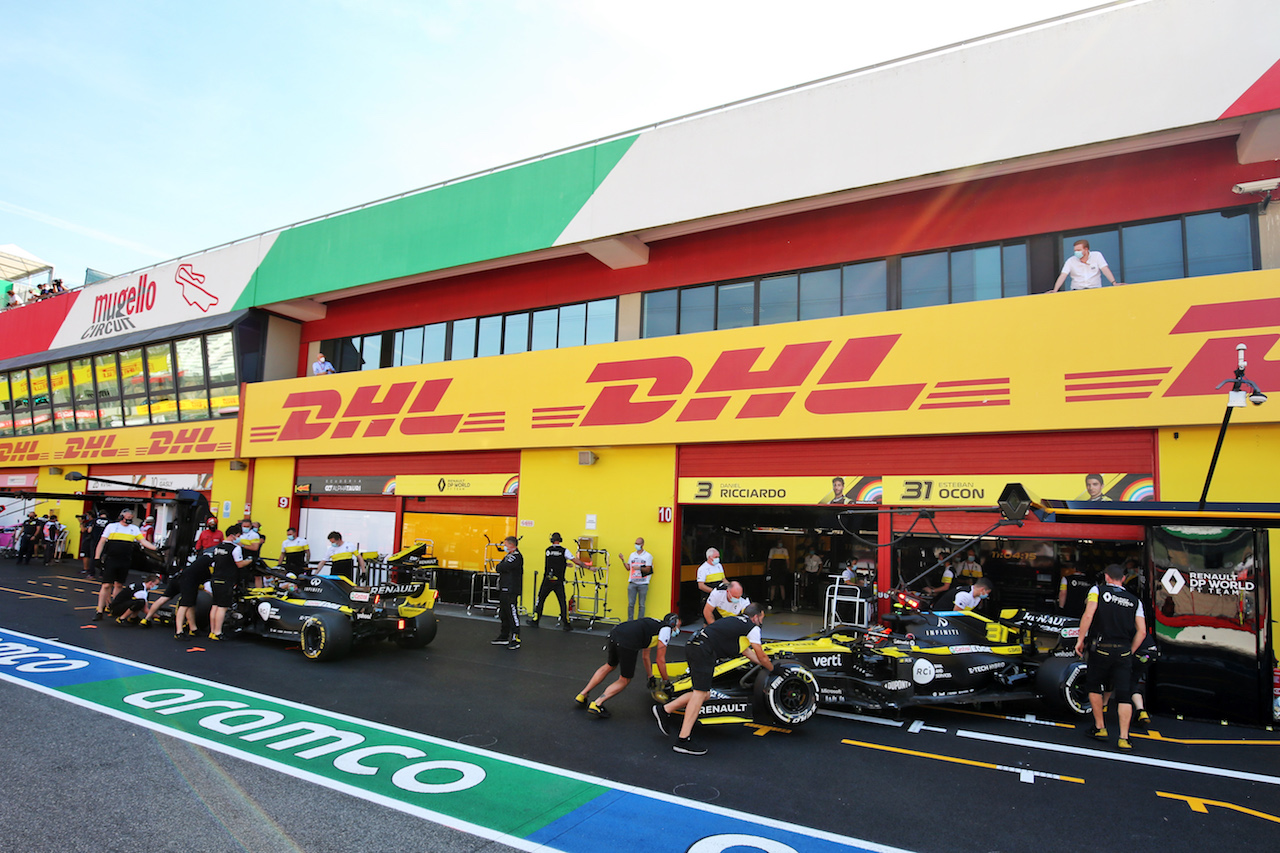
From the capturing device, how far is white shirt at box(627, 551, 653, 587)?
13.8m

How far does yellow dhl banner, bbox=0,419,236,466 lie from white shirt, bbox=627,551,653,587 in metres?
14.3

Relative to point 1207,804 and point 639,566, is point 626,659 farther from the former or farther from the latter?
point 639,566

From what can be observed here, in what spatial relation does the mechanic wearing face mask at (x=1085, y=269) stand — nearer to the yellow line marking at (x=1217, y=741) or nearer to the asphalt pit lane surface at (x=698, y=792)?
the yellow line marking at (x=1217, y=741)

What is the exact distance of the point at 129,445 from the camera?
971 inches

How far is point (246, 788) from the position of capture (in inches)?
207

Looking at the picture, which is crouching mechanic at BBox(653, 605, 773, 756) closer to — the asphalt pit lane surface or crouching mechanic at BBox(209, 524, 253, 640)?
the asphalt pit lane surface

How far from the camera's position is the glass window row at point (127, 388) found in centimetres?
2195

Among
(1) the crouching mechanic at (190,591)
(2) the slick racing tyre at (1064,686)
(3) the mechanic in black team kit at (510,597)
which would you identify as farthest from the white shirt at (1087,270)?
(1) the crouching mechanic at (190,591)

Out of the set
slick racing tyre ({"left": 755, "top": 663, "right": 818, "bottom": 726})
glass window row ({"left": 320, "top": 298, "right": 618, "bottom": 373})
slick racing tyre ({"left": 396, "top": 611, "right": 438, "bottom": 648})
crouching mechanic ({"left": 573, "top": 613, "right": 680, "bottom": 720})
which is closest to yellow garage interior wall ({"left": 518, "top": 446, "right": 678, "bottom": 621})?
glass window row ({"left": 320, "top": 298, "right": 618, "bottom": 373})

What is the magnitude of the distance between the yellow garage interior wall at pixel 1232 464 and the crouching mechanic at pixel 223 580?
1360cm

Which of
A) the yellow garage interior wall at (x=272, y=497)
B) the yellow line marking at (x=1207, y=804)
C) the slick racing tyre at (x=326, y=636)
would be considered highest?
the yellow garage interior wall at (x=272, y=497)

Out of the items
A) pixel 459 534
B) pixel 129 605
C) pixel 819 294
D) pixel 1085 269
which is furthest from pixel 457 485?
pixel 1085 269

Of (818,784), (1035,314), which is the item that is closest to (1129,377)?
(1035,314)

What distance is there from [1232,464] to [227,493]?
2415cm
